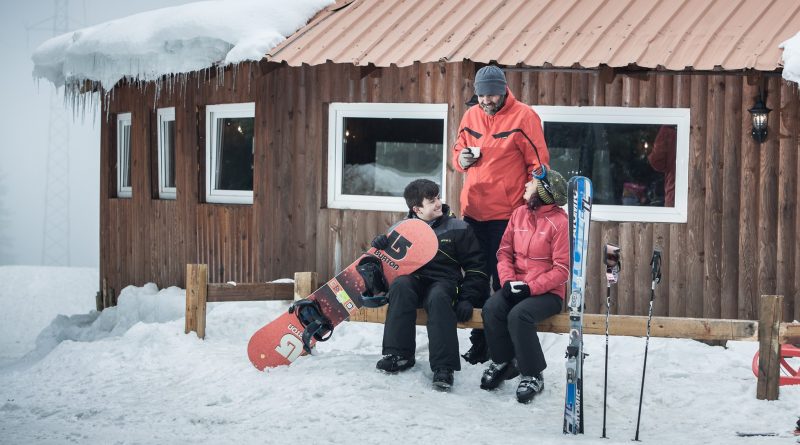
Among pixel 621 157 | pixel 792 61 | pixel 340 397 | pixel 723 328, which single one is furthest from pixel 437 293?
pixel 792 61

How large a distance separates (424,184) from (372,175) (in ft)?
9.42

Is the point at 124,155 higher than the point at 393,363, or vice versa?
the point at 124,155

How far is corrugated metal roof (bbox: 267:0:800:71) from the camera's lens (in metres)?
7.92

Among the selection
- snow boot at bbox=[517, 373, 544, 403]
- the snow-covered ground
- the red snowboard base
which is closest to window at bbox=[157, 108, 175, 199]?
the snow-covered ground

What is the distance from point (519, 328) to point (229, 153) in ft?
18.3

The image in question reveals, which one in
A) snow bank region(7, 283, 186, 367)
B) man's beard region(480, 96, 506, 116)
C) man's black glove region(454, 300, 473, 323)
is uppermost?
man's beard region(480, 96, 506, 116)

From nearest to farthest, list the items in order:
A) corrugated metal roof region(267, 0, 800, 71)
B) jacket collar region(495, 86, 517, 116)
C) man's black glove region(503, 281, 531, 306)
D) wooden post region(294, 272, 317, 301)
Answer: man's black glove region(503, 281, 531, 306) < jacket collar region(495, 86, 517, 116) < wooden post region(294, 272, 317, 301) < corrugated metal roof region(267, 0, 800, 71)

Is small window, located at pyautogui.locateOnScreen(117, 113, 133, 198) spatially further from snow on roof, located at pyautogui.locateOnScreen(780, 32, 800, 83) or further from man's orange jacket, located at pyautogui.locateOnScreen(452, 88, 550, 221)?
snow on roof, located at pyautogui.locateOnScreen(780, 32, 800, 83)

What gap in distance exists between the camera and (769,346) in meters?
5.97

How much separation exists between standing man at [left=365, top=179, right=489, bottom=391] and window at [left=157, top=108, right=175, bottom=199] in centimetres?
561

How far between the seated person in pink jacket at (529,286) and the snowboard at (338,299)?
1.97 feet

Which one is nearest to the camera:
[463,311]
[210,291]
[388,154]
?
[463,311]

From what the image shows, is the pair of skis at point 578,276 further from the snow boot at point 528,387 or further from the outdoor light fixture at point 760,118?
the outdoor light fixture at point 760,118

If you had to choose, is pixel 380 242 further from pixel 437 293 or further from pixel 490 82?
pixel 490 82
